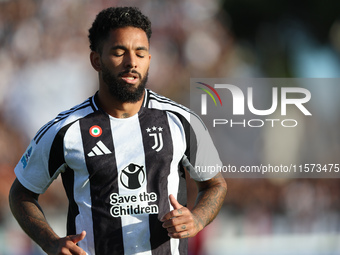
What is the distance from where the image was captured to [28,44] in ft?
17.4

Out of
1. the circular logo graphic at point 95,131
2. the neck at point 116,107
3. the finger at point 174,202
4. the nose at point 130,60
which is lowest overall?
the finger at point 174,202

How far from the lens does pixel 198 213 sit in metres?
2.12

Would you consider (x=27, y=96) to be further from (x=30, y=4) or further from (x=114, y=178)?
(x=114, y=178)

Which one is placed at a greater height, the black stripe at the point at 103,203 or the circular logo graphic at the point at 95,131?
the circular logo graphic at the point at 95,131

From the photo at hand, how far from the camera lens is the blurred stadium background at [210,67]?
16.9 feet

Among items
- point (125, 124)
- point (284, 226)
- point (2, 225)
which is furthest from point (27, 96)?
point (125, 124)

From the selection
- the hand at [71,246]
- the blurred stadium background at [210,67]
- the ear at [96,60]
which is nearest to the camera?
the hand at [71,246]

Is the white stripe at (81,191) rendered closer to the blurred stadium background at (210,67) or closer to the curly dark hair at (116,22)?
the curly dark hair at (116,22)

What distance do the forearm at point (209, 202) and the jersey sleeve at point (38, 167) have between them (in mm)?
587

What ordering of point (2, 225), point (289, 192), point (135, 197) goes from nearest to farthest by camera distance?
point (135, 197) < point (2, 225) < point (289, 192)

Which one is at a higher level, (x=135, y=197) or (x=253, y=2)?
(x=253, y=2)

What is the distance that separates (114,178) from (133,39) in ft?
Result: 1.88
